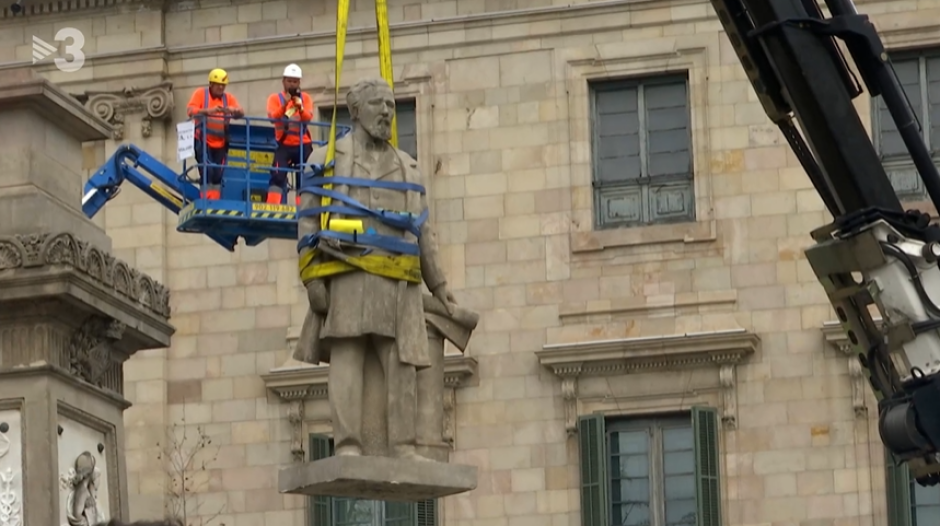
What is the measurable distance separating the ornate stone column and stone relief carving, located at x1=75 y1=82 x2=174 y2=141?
1771cm

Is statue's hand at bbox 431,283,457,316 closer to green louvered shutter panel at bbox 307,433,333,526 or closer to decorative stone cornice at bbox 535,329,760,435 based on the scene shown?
decorative stone cornice at bbox 535,329,760,435

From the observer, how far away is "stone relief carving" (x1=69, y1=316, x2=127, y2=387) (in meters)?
21.5

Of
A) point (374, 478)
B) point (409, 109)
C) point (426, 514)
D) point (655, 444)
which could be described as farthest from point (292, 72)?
point (374, 478)

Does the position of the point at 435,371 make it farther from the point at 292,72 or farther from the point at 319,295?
the point at 292,72

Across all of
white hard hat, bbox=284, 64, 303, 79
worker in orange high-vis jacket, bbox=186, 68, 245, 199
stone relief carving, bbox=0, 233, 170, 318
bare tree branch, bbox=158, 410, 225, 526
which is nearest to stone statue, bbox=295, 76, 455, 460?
stone relief carving, bbox=0, 233, 170, 318

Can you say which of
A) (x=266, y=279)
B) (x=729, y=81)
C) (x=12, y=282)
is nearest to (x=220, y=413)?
(x=266, y=279)

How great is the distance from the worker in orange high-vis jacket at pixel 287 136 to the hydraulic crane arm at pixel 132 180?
1.41 m

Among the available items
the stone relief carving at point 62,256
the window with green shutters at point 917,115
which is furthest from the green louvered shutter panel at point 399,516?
the stone relief carving at point 62,256

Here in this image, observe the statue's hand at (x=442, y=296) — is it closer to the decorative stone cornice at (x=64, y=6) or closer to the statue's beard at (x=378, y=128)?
the statue's beard at (x=378, y=128)

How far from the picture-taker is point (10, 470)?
20922 millimetres

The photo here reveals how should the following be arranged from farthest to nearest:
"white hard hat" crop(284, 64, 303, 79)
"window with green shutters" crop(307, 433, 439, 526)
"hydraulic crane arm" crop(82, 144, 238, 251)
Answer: "window with green shutters" crop(307, 433, 439, 526), "hydraulic crane arm" crop(82, 144, 238, 251), "white hard hat" crop(284, 64, 303, 79)

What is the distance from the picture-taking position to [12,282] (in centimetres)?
2097

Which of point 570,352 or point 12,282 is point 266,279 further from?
point 12,282

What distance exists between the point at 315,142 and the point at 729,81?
523 cm
